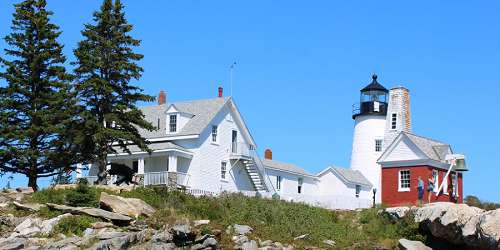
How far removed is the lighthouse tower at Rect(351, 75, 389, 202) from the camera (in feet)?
195

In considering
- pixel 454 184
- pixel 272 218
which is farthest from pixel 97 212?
pixel 454 184

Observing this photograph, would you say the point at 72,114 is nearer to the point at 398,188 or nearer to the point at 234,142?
the point at 234,142

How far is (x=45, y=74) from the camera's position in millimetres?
45094

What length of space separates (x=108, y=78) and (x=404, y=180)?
1802 cm

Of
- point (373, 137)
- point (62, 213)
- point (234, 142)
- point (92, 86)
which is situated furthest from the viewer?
point (373, 137)

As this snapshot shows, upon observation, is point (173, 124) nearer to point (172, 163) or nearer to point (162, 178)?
point (172, 163)

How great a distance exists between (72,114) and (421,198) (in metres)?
19.7

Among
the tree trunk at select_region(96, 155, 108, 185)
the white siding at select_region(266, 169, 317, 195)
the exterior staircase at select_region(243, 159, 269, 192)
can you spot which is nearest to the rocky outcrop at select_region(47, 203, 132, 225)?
the tree trunk at select_region(96, 155, 108, 185)

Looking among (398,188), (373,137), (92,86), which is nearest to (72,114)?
(92,86)

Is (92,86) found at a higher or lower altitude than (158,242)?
higher

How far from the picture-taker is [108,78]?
44062mm

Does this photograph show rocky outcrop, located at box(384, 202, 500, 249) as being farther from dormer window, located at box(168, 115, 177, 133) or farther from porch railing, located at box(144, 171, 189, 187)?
dormer window, located at box(168, 115, 177, 133)

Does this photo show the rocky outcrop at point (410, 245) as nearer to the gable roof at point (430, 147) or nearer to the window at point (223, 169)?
the gable roof at point (430, 147)

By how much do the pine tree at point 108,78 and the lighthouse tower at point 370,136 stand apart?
2081 cm
